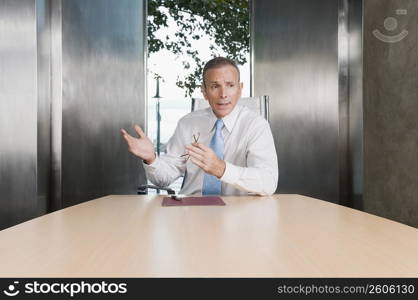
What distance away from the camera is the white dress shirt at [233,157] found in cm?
184

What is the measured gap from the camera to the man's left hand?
1631mm

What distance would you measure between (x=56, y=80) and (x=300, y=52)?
2663mm

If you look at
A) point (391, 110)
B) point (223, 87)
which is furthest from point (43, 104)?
point (391, 110)

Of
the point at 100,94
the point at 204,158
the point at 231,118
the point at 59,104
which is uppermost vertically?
the point at 100,94

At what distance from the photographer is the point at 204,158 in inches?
65.0

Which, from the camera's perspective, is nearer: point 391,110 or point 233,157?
point 233,157

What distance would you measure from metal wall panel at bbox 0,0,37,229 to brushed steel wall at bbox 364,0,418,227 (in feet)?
7.48

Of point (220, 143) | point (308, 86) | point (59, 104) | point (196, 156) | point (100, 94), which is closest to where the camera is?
point (196, 156)

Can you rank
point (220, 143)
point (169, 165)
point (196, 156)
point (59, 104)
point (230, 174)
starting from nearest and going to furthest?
1. point (196, 156)
2. point (230, 174)
3. point (220, 143)
4. point (169, 165)
5. point (59, 104)

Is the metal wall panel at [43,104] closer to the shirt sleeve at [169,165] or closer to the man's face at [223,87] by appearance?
the shirt sleeve at [169,165]

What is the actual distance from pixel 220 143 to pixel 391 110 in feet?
4.48

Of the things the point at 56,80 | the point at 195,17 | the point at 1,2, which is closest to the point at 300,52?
the point at 195,17

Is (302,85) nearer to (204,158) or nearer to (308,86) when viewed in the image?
(308,86)

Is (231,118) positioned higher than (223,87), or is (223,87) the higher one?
(223,87)
